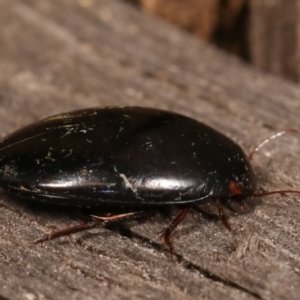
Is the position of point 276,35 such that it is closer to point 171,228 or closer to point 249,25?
point 249,25

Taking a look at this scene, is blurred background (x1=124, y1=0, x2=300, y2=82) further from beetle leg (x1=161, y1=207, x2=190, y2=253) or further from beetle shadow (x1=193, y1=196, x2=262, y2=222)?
beetle leg (x1=161, y1=207, x2=190, y2=253)

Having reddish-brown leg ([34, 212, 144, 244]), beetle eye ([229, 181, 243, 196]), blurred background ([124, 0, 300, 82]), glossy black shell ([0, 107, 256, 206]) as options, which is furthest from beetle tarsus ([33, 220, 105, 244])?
blurred background ([124, 0, 300, 82])

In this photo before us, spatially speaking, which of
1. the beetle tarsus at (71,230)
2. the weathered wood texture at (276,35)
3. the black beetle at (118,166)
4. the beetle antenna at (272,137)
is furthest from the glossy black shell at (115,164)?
the weathered wood texture at (276,35)

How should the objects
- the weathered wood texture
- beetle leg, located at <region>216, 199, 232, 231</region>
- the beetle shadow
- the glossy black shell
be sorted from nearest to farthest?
the glossy black shell → beetle leg, located at <region>216, 199, 232, 231</region> → the beetle shadow → the weathered wood texture

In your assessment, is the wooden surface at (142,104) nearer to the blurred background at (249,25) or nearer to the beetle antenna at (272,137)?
the beetle antenna at (272,137)

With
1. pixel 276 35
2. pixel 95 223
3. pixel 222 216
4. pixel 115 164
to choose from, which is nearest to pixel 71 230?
pixel 95 223

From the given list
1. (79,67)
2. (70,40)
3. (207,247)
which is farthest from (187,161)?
(70,40)

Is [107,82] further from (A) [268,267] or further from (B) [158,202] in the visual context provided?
(A) [268,267]
